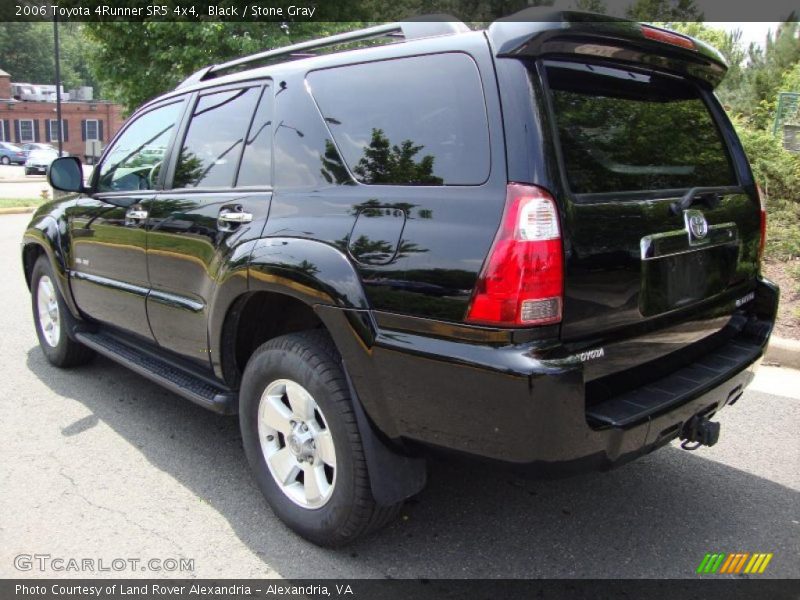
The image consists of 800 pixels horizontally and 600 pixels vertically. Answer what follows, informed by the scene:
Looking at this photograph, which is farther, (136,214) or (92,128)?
(92,128)

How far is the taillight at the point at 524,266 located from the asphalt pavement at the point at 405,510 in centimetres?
61

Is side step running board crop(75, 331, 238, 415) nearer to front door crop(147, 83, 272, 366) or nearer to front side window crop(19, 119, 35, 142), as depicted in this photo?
front door crop(147, 83, 272, 366)

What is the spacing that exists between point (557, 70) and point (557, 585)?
1.91 metres

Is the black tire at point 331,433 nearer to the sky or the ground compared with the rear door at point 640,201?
nearer to the ground

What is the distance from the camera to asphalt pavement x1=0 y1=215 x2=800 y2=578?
2.72 meters

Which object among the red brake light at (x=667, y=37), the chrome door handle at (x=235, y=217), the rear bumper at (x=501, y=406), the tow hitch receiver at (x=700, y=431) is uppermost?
the red brake light at (x=667, y=37)

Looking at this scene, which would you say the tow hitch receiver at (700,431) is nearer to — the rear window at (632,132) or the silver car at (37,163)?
the rear window at (632,132)

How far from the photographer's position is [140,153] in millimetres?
4070

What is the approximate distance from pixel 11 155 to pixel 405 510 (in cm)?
5039

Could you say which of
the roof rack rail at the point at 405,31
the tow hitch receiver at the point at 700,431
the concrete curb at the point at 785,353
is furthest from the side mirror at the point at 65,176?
the concrete curb at the point at 785,353

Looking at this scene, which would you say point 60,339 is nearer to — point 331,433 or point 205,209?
point 205,209

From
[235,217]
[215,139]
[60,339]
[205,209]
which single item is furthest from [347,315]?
[60,339]

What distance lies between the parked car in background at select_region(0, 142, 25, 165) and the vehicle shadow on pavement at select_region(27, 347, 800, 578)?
48420mm

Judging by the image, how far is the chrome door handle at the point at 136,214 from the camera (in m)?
3.68
